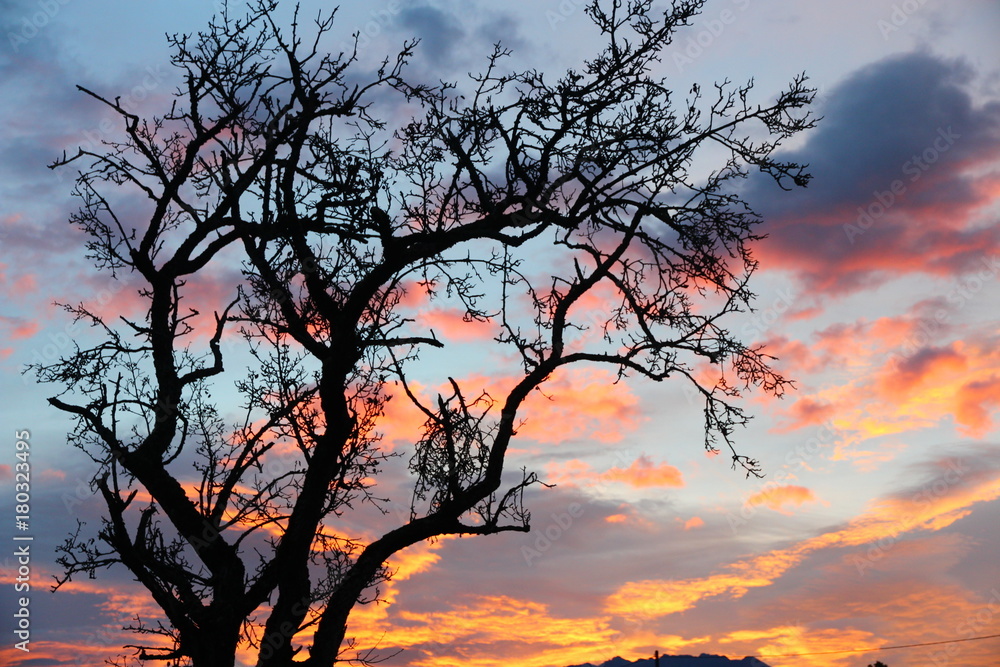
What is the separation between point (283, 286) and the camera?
10453 millimetres

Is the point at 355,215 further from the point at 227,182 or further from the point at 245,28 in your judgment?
the point at 245,28

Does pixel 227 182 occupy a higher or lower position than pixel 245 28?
lower

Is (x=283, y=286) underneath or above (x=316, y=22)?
underneath

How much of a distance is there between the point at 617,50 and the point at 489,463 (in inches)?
214

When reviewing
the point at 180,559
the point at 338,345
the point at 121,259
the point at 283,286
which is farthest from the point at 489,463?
the point at 121,259

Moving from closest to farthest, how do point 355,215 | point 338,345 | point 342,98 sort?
point 338,345, point 355,215, point 342,98

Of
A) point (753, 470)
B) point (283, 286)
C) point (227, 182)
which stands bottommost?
point (753, 470)

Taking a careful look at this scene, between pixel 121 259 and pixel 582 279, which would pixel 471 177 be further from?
pixel 121 259

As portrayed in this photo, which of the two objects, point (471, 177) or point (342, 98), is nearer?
point (471, 177)

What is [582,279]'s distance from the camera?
35.8 ft

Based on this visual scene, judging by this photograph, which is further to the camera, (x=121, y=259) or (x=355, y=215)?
(x=121, y=259)

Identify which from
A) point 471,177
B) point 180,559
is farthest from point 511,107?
point 180,559

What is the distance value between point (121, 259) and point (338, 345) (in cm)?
418

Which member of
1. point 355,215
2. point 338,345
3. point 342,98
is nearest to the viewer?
point 338,345
